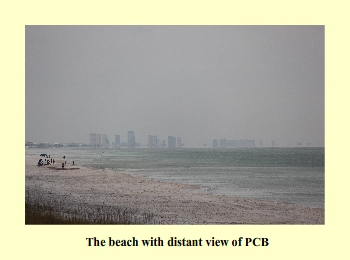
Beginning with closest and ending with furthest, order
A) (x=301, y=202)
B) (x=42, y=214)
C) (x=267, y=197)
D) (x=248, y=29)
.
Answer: (x=42, y=214) < (x=248, y=29) < (x=301, y=202) < (x=267, y=197)

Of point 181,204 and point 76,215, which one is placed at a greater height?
point 76,215

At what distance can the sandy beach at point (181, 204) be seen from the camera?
50.3 feet

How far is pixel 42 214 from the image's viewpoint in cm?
1376

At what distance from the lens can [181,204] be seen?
17859 millimetres

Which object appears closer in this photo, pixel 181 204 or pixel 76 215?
pixel 76 215

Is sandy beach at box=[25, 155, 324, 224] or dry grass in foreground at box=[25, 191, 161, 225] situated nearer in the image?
dry grass in foreground at box=[25, 191, 161, 225]

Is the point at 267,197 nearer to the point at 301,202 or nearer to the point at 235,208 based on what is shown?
the point at 301,202

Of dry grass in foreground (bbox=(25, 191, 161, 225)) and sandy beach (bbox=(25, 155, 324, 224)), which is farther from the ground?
dry grass in foreground (bbox=(25, 191, 161, 225))

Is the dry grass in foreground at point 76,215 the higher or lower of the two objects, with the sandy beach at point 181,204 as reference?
higher

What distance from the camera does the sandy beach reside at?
50.3 ft

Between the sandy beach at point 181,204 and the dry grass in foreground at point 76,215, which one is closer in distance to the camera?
the dry grass in foreground at point 76,215

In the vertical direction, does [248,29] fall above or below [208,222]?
above
